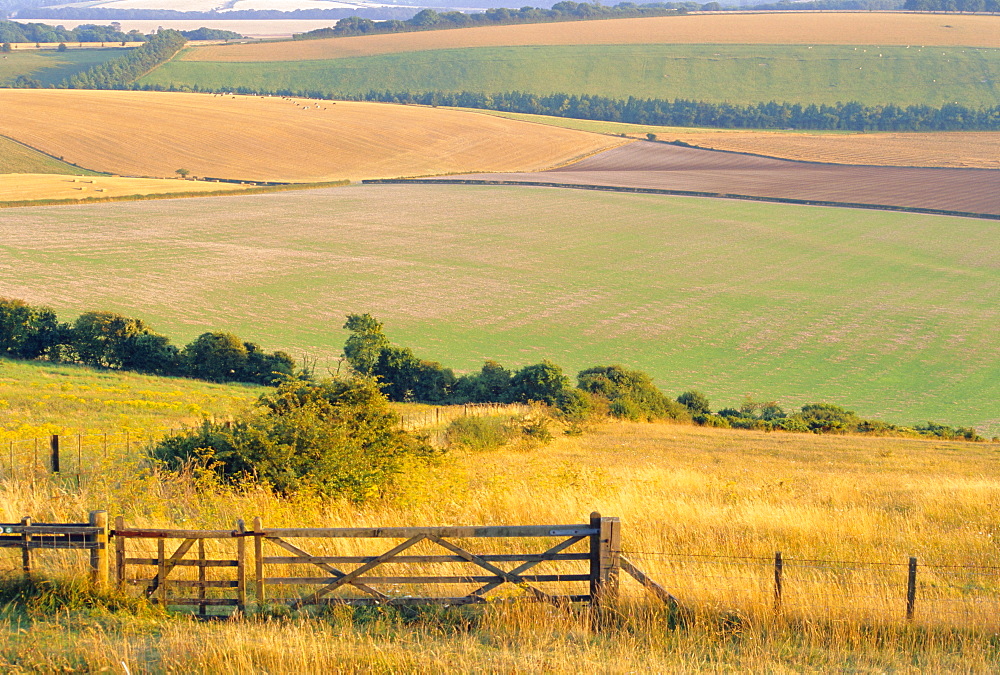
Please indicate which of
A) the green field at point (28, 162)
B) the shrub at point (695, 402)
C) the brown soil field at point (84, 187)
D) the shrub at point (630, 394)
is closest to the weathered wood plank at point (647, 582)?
the shrub at point (630, 394)

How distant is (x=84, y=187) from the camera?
9406cm

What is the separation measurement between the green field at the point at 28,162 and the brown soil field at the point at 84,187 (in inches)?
182

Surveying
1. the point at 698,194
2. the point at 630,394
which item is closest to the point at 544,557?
the point at 630,394

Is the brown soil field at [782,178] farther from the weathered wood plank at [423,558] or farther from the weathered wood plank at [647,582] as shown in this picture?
the weathered wood plank at [423,558]

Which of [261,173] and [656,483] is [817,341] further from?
[261,173]

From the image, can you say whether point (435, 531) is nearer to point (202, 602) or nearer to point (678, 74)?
point (202, 602)

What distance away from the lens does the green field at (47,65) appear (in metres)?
176

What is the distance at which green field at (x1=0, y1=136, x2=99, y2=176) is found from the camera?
108 m

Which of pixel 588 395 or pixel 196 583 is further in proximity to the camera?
pixel 588 395

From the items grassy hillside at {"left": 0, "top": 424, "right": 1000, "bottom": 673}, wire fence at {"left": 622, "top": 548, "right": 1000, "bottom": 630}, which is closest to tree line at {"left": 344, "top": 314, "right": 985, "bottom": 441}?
grassy hillside at {"left": 0, "top": 424, "right": 1000, "bottom": 673}

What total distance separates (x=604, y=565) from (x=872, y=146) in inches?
5469

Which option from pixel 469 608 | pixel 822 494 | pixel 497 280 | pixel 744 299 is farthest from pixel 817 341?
pixel 469 608

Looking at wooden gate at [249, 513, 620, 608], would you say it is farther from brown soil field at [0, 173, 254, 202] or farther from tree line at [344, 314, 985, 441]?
brown soil field at [0, 173, 254, 202]

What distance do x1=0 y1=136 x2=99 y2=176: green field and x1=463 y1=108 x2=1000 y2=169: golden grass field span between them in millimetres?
77532
